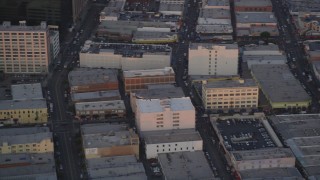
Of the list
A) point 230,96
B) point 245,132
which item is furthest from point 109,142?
point 230,96

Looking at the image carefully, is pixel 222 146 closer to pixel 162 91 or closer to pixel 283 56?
pixel 162 91

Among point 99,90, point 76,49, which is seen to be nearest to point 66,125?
point 99,90

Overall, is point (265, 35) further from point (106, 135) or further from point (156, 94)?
point (106, 135)

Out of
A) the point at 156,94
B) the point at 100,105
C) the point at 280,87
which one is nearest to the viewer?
the point at 156,94

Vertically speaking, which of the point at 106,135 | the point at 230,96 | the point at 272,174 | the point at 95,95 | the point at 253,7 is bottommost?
A: the point at 272,174

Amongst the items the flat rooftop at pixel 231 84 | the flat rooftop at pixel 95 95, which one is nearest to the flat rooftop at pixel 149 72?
the flat rooftop at pixel 95 95

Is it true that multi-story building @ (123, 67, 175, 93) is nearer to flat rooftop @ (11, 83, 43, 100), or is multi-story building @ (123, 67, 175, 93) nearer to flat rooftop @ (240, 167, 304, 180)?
flat rooftop @ (11, 83, 43, 100)

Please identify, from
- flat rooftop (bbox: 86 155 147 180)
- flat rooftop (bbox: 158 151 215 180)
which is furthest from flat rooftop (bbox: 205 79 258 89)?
flat rooftop (bbox: 86 155 147 180)
